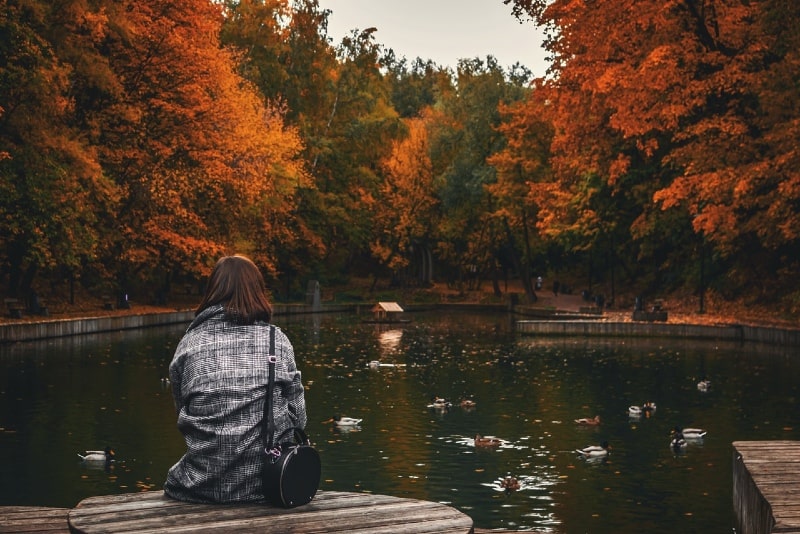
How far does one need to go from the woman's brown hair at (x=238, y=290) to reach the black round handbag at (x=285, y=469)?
0.30 m

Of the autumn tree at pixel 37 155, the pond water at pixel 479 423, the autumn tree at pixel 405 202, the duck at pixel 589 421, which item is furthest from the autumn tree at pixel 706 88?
the autumn tree at pixel 405 202

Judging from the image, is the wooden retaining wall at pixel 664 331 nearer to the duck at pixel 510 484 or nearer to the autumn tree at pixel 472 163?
the duck at pixel 510 484

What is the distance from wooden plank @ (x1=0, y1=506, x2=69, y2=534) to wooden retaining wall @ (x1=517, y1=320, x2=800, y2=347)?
30934 millimetres

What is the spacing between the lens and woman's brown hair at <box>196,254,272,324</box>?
655 cm

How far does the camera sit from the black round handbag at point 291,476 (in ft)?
20.8

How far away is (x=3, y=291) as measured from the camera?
163 feet

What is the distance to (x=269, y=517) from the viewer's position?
20.5 ft

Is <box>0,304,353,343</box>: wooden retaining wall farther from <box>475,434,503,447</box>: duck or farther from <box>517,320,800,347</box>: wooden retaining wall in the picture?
<box>475,434,503,447</box>: duck

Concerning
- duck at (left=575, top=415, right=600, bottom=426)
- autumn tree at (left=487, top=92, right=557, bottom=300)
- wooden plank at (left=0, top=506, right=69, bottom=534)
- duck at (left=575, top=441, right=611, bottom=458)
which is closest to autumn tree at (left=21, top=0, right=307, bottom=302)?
autumn tree at (left=487, top=92, right=557, bottom=300)

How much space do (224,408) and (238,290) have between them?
66 centimetres

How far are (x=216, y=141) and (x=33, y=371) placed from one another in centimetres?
2682

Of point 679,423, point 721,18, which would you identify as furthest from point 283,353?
point 721,18

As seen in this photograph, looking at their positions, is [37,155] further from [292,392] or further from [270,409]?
[270,409]

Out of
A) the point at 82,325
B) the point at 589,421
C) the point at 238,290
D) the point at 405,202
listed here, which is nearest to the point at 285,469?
the point at 238,290
